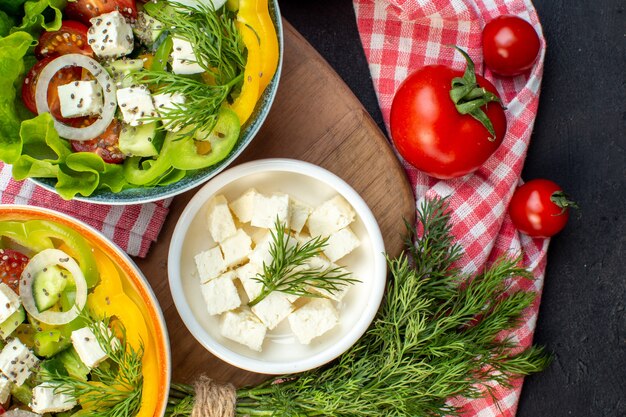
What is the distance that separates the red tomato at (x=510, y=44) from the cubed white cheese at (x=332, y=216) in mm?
674

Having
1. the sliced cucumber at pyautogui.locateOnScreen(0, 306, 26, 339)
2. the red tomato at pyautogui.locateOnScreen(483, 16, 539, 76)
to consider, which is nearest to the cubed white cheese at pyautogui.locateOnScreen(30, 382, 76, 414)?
the sliced cucumber at pyautogui.locateOnScreen(0, 306, 26, 339)

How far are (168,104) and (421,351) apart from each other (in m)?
0.95

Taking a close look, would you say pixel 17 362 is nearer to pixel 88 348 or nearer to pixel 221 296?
pixel 88 348

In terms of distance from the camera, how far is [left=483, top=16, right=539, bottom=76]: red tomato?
2023mm

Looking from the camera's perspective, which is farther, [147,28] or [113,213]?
[113,213]

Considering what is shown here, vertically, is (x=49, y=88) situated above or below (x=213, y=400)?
above

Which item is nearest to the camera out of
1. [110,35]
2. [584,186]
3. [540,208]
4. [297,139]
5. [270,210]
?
[110,35]

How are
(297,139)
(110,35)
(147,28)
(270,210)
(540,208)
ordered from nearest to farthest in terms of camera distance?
(110,35) < (147,28) < (270,210) < (297,139) < (540,208)

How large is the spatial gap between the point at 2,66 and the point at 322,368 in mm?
1143

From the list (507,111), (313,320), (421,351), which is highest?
(507,111)

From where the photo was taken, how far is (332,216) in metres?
1.86

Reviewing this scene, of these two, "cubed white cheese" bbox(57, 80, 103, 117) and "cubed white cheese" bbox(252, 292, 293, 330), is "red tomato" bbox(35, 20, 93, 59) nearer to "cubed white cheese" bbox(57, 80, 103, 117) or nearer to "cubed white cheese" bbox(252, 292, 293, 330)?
"cubed white cheese" bbox(57, 80, 103, 117)

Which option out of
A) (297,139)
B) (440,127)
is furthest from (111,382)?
(440,127)

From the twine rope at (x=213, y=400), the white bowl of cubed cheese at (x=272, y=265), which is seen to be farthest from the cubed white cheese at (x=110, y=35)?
the twine rope at (x=213, y=400)
